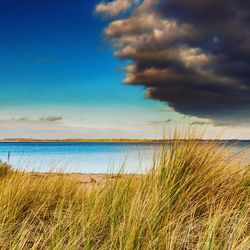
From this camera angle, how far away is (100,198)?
3457 mm

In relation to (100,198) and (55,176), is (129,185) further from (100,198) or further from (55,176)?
(55,176)

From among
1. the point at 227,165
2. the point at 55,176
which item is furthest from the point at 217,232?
the point at 55,176

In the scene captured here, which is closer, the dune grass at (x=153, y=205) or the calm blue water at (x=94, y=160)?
the dune grass at (x=153, y=205)

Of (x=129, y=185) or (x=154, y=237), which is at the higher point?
(x=129, y=185)

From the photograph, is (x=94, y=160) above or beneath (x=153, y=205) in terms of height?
beneath

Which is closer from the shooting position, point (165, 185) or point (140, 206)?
point (140, 206)

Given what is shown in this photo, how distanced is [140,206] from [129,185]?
0.78 metres

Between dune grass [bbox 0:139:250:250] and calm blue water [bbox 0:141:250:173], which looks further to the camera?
calm blue water [bbox 0:141:250:173]

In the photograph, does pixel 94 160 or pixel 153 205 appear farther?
pixel 94 160

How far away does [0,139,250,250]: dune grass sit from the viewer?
273 centimetres

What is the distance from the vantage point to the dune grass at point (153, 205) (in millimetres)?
2729

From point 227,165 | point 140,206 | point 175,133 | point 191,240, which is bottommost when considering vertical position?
point 191,240

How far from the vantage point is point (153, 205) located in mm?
3035

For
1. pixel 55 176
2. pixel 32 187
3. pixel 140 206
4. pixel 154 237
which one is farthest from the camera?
pixel 55 176
